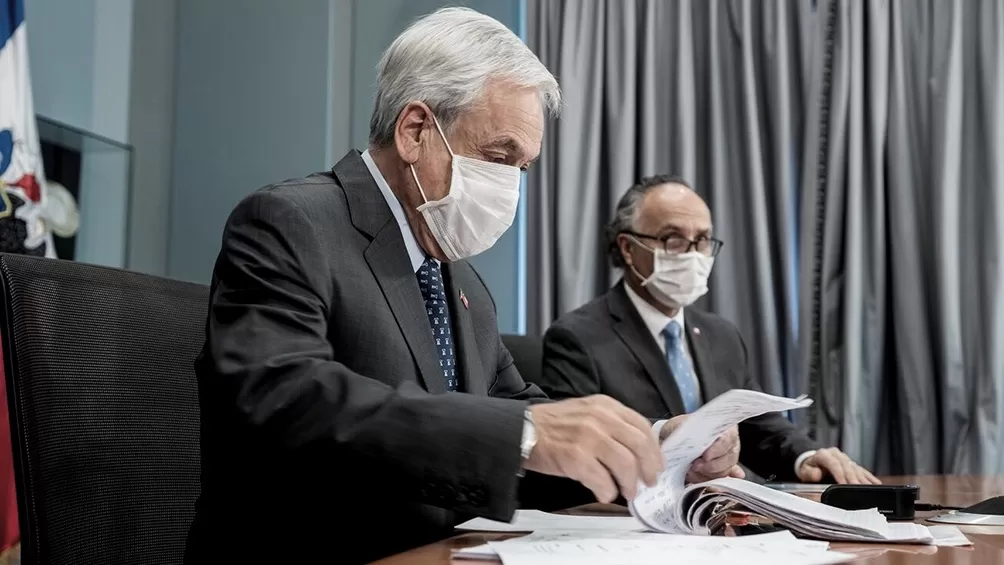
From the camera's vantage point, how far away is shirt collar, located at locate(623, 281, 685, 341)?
270cm

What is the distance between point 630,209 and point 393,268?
1.60 meters

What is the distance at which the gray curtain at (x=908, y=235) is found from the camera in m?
3.00

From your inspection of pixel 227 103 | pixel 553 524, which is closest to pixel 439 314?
pixel 553 524

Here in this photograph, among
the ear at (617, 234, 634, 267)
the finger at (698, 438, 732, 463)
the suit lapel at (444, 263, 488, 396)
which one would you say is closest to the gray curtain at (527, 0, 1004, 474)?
the ear at (617, 234, 634, 267)

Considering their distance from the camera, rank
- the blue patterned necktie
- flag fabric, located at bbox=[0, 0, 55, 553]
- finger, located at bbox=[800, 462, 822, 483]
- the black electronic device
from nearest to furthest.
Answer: the black electronic device
the blue patterned necktie
finger, located at bbox=[800, 462, 822, 483]
flag fabric, located at bbox=[0, 0, 55, 553]

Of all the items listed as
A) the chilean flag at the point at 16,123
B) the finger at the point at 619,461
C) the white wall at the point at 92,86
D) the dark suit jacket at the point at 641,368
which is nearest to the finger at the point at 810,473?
the dark suit jacket at the point at 641,368

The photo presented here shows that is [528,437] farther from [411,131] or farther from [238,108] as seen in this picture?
[238,108]

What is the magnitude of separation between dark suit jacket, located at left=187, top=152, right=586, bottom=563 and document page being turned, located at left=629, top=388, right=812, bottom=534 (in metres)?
0.20

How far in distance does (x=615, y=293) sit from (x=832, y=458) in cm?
87

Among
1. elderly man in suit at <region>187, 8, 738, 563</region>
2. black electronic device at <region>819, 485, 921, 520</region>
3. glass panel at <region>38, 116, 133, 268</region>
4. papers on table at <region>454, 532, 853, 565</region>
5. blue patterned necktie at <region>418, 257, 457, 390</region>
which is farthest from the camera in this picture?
glass panel at <region>38, 116, 133, 268</region>

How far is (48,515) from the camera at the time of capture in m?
1.06

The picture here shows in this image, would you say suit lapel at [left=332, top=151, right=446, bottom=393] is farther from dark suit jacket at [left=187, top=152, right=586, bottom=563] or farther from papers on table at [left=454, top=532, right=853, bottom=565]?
papers on table at [left=454, top=532, right=853, bottom=565]

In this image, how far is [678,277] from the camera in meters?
2.67

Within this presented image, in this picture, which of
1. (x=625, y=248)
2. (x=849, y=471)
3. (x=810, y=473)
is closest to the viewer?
(x=849, y=471)
